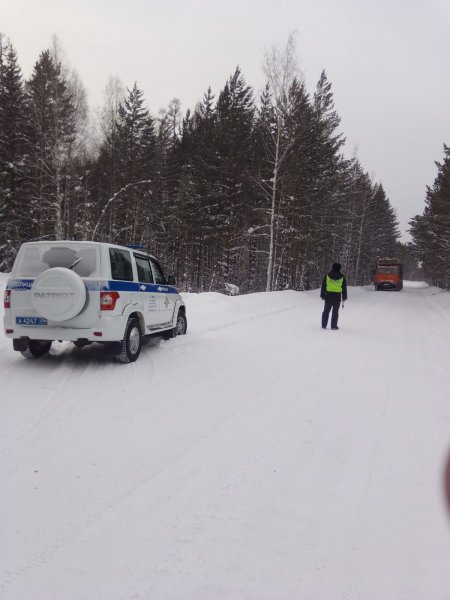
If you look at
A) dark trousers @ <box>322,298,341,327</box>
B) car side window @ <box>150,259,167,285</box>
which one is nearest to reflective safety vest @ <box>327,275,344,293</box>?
dark trousers @ <box>322,298,341,327</box>

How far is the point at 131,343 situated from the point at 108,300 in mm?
1034

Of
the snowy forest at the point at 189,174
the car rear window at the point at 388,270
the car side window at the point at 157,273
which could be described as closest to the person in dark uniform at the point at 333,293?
the car side window at the point at 157,273

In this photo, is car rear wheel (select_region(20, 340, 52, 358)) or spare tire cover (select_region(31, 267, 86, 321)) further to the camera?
car rear wheel (select_region(20, 340, 52, 358))

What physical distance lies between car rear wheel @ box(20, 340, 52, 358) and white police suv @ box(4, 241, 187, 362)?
0.02 m

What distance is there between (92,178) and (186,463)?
33031 millimetres

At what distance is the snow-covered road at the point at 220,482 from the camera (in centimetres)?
230

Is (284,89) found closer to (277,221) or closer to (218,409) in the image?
(277,221)

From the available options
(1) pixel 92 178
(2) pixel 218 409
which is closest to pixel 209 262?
(1) pixel 92 178

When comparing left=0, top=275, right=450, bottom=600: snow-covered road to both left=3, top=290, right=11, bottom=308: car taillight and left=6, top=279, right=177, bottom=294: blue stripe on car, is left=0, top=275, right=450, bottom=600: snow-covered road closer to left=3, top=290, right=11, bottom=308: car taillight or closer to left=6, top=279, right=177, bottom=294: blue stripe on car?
left=3, top=290, right=11, bottom=308: car taillight

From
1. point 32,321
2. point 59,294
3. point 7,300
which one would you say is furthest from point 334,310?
point 7,300

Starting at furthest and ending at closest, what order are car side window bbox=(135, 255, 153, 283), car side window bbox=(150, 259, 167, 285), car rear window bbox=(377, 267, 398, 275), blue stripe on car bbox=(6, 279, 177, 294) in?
car rear window bbox=(377, 267, 398, 275), car side window bbox=(150, 259, 167, 285), car side window bbox=(135, 255, 153, 283), blue stripe on car bbox=(6, 279, 177, 294)

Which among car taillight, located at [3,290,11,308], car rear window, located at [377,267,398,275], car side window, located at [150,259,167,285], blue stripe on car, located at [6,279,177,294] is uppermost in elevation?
car rear window, located at [377,267,398,275]

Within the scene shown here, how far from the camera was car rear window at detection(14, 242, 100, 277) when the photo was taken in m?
6.54

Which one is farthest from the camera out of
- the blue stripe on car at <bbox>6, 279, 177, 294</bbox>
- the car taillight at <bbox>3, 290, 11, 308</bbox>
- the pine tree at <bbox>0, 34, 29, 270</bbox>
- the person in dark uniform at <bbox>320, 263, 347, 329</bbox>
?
the pine tree at <bbox>0, 34, 29, 270</bbox>
